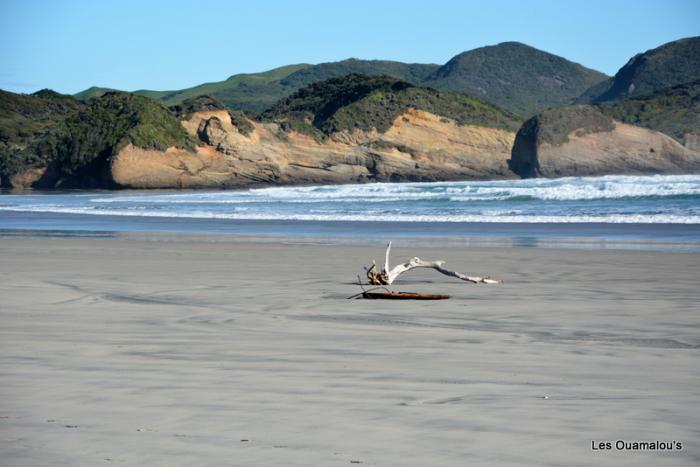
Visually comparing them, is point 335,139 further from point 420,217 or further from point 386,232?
point 386,232

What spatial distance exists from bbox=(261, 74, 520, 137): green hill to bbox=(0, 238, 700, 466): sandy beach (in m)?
70.4

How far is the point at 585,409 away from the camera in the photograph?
468 centimetres

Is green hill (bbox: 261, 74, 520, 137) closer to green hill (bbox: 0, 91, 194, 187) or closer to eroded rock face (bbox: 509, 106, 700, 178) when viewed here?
eroded rock face (bbox: 509, 106, 700, 178)

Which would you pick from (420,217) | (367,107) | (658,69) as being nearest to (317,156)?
(367,107)

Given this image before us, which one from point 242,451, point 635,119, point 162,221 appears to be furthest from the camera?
point 635,119

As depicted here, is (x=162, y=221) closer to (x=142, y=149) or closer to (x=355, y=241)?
(x=355, y=241)

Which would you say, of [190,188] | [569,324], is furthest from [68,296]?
[190,188]

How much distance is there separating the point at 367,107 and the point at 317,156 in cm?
983

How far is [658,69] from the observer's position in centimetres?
17262

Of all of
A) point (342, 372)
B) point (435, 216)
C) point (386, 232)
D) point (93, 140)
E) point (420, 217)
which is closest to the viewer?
point (342, 372)

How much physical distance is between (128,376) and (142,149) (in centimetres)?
6298

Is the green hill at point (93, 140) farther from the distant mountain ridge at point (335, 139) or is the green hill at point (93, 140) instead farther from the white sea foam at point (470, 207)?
the white sea foam at point (470, 207)

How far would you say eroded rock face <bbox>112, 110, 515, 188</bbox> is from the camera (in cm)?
6681

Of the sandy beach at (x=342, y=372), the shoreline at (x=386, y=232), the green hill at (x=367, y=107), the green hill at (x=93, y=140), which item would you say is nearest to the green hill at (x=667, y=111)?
the green hill at (x=367, y=107)
